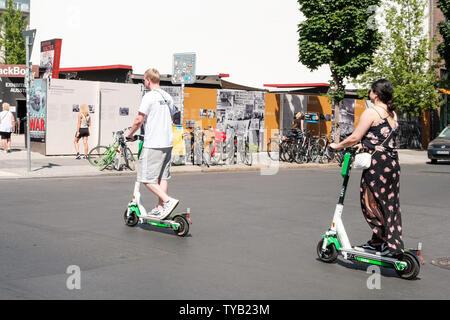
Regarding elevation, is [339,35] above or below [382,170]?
above

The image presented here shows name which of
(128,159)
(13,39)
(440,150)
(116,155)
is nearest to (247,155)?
(128,159)

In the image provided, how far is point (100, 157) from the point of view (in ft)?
54.1

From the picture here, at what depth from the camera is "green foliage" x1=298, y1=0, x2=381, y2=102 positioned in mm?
22953

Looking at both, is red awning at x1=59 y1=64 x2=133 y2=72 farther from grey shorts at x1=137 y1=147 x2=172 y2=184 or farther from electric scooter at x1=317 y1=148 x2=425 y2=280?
electric scooter at x1=317 y1=148 x2=425 y2=280

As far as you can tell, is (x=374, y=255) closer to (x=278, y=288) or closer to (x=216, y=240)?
(x=278, y=288)

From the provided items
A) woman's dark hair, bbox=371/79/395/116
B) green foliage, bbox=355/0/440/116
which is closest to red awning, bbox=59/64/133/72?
green foliage, bbox=355/0/440/116

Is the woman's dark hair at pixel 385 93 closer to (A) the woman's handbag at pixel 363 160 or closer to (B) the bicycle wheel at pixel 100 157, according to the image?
(A) the woman's handbag at pixel 363 160

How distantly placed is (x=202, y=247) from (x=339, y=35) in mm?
18015

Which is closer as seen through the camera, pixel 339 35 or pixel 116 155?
pixel 116 155

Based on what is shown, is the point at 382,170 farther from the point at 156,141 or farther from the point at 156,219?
the point at 156,219

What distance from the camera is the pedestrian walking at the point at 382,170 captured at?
5660 mm

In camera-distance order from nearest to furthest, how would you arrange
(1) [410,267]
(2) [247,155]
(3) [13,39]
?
1. (1) [410,267]
2. (2) [247,155]
3. (3) [13,39]

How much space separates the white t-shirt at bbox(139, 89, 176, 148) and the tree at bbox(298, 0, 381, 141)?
16.8 meters

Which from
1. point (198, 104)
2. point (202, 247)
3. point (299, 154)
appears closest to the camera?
point (202, 247)
